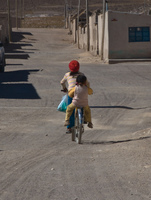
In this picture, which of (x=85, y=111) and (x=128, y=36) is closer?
(x=85, y=111)

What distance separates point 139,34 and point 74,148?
28.3 metres

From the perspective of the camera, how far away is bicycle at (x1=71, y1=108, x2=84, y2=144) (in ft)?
30.3

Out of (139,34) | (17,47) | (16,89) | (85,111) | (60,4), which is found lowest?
(16,89)

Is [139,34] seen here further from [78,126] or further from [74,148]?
[74,148]

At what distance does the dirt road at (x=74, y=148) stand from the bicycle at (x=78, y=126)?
0.18 m

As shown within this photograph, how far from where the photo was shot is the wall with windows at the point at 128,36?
117 feet

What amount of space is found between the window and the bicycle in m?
27.2

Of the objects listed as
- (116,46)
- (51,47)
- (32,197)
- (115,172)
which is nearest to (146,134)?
(115,172)

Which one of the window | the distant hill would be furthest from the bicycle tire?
the distant hill

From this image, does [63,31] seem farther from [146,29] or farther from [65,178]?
[65,178]

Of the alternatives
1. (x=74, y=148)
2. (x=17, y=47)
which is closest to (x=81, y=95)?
(x=74, y=148)

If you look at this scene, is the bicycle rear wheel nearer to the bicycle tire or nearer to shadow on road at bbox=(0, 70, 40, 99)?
the bicycle tire

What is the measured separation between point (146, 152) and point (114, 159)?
646 mm

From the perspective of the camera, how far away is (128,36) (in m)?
36.1
